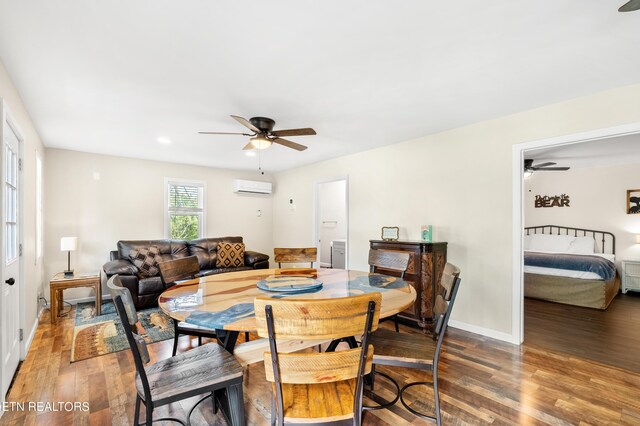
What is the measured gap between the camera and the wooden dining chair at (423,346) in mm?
1652

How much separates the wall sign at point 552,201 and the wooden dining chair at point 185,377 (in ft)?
23.7

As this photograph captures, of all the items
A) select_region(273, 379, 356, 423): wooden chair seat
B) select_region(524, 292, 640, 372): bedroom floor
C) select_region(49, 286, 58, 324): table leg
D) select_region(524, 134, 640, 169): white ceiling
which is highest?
select_region(524, 134, 640, 169): white ceiling

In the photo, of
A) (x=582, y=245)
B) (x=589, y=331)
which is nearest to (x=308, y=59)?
(x=589, y=331)

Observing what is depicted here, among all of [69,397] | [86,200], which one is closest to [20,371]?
[69,397]

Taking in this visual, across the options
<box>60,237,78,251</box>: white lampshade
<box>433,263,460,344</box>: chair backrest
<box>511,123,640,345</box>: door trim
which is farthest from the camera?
<box>60,237,78,251</box>: white lampshade

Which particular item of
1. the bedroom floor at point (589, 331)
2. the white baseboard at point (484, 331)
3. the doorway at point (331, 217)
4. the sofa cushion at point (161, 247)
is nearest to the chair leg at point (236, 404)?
the white baseboard at point (484, 331)

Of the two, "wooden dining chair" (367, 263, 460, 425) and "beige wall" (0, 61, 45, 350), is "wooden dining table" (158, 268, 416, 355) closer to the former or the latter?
"wooden dining chair" (367, 263, 460, 425)

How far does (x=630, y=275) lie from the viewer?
17.4 feet

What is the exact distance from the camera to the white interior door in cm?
219

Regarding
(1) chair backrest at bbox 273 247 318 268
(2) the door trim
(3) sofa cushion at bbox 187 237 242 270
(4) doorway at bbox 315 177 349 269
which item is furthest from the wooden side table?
(2) the door trim

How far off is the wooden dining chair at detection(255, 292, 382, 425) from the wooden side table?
398 cm

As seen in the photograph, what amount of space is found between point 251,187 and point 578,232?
672 cm

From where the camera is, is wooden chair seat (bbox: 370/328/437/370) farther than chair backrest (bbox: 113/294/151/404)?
Yes

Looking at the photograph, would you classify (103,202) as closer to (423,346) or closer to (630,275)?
(423,346)
